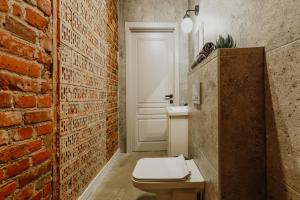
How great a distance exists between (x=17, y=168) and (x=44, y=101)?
0.41m

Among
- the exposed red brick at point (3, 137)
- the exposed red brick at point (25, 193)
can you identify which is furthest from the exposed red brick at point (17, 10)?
the exposed red brick at point (25, 193)

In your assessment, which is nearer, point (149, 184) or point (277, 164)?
point (277, 164)

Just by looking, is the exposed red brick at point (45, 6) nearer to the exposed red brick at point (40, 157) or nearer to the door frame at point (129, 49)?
the exposed red brick at point (40, 157)

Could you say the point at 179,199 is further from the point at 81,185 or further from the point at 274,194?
the point at 81,185

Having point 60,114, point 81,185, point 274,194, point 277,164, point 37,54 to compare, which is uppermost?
point 37,54

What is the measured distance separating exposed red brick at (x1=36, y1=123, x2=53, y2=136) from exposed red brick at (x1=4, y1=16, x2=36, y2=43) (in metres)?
0.49

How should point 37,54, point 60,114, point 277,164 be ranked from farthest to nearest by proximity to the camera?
point 60,114 → point 37,54 → point 277,164

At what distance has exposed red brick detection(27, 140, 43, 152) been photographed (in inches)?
43.2

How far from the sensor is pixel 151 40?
12.5 ft

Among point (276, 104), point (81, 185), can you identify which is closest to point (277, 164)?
point (276, 104)

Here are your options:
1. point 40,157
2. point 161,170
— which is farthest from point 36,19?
point 161,170

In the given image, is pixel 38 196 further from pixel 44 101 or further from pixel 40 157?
pixel 44 101

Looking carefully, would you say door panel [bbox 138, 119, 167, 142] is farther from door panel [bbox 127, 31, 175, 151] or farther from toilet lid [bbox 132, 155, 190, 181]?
toilet lid [bbox 132, 155, 190, 181]

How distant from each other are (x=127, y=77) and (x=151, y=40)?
32.4 inches
